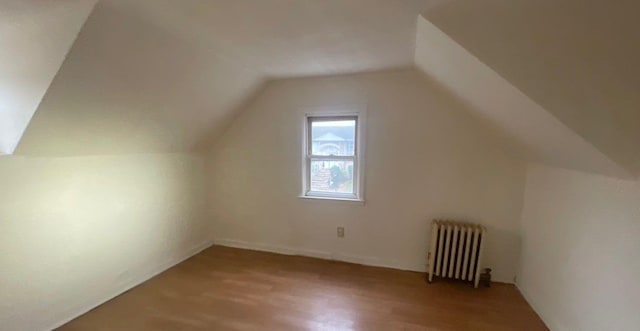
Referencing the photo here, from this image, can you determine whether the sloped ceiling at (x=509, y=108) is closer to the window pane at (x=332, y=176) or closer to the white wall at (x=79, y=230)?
the window pane at (x=332, y=176)

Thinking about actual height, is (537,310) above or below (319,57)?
below

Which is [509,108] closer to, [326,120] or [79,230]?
[326,120]

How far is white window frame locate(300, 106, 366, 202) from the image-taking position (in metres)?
3.24

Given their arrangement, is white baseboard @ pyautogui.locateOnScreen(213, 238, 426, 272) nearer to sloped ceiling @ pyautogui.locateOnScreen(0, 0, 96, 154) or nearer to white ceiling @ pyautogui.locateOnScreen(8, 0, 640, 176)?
white ceiling @ pyautogui.locateOnScreen(8, 0, 640, 176)

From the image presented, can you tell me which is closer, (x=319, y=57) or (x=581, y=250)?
(x=581, y=250)

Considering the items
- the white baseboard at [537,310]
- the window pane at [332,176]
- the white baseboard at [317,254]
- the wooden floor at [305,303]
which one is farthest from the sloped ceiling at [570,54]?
the white baseboard at [317,254]

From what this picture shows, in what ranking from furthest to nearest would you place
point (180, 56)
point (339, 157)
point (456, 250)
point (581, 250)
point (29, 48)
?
point (339, 157), point (456, 250), point (180, 56), point (581, 250), point (29, 48)

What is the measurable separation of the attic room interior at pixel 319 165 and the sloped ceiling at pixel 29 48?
0.04 ft

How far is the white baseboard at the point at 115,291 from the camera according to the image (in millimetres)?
2238

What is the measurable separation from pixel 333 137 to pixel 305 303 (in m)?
1.83

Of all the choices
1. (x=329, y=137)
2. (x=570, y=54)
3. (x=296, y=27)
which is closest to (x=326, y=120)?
(x=329, y=137)

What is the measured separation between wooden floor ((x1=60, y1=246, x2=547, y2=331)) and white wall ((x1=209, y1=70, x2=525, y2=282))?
14.6 inches

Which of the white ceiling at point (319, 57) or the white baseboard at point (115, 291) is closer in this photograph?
the white ceiling at point (319, 57)

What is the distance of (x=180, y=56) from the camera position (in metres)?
2.12
